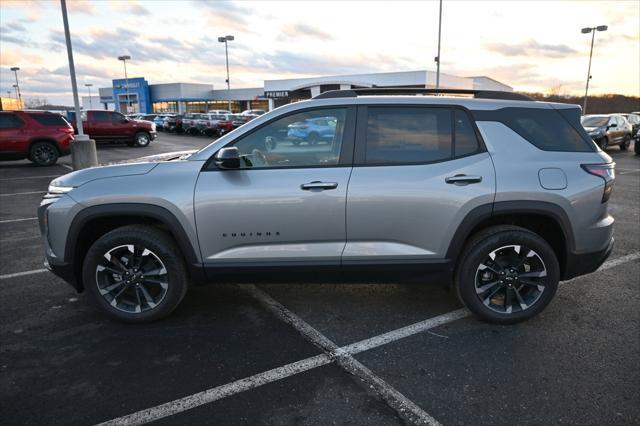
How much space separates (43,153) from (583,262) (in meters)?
15.8

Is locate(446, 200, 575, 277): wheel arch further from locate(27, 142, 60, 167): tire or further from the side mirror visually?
locate(27, 142, 60, 167): tire

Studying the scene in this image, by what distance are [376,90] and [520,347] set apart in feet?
7.98

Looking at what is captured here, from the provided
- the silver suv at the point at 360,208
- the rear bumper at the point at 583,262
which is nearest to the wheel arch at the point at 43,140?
the silver suv at the point at 360,208

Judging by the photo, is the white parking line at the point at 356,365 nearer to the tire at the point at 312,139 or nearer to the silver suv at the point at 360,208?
the silver suv at the point at 360,208

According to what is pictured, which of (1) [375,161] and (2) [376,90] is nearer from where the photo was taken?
(1) [375,161]

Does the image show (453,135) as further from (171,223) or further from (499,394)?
(171,223)

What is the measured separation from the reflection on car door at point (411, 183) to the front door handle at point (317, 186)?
0.50 feet

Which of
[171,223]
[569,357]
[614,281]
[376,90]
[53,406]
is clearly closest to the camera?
[53,406]

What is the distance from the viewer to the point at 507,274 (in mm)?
3643

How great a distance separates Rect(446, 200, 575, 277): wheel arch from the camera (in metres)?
3.48

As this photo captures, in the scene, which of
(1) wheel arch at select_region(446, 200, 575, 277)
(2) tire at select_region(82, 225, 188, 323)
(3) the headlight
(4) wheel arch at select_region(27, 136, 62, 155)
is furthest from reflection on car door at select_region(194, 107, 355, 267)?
(4) wheel arch at select_region(27, 136, 62, 155)

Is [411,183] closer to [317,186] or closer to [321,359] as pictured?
[317,186]

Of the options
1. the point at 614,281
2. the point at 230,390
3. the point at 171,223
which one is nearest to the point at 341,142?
the point at 171,223

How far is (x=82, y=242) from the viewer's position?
3.69 m
